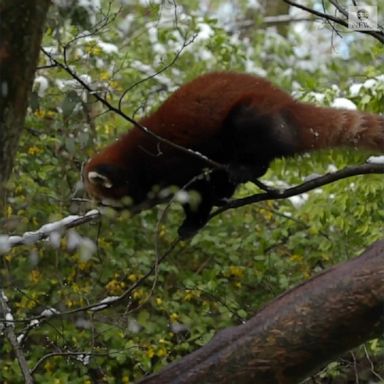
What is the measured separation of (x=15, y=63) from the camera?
1918 millimetres

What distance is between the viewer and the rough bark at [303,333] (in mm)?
2312

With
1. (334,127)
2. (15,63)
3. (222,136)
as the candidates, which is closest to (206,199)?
(222,136)

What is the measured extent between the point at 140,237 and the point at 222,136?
1608 mm

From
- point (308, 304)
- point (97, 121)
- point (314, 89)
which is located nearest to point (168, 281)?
point (97, 121)

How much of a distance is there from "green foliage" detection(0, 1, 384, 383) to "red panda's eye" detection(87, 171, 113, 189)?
A: 0.16 m

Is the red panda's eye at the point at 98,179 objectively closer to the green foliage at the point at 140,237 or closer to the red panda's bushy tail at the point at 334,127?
the green foliage at the point at 140,237

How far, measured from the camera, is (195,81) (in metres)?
4.20

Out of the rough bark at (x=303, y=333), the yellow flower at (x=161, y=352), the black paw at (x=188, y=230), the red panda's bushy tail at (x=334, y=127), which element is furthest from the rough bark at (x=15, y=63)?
the yellow flower at (x=161, y=352)

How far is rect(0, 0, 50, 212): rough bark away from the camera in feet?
6.27

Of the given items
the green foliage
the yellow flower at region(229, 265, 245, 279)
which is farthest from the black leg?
the yellow flower at region(229, 265, 245, 279)

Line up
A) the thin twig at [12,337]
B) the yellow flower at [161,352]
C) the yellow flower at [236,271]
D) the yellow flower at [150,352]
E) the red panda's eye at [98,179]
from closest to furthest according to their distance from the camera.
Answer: the thin twig at [12,337] < the red panda's eye at [98,179] < the yellow flower at [150,352] < the yellow flower at [161,352] < the yellow flower at [236,271]

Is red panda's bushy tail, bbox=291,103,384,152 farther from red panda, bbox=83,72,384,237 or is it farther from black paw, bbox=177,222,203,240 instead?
black paw, bbox=177,222,203,240

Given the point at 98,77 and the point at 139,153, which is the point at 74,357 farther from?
the point at 98,77

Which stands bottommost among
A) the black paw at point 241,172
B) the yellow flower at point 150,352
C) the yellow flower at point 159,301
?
the yellow flower at point 150,352
